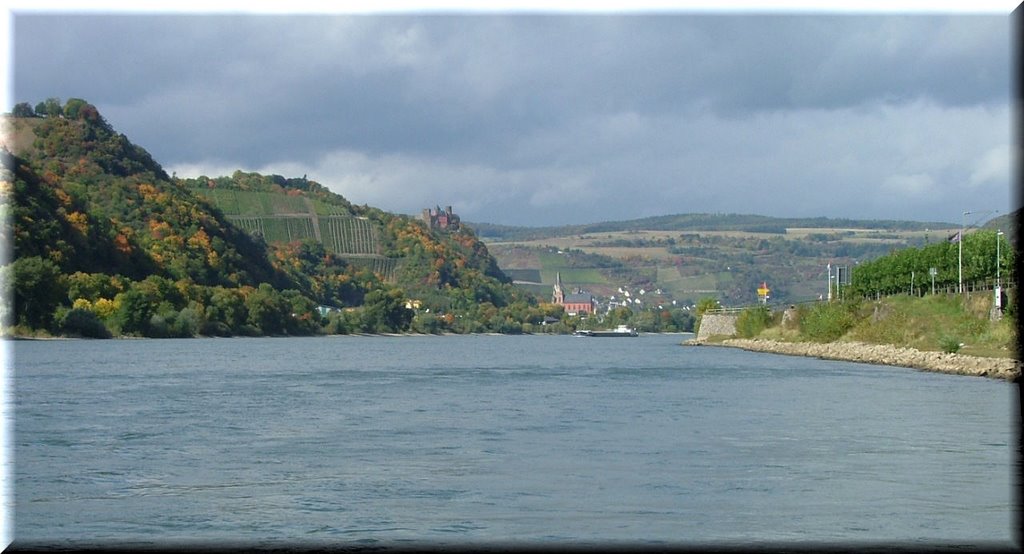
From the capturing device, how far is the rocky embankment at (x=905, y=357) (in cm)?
4897

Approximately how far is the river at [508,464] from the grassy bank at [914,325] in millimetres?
13132

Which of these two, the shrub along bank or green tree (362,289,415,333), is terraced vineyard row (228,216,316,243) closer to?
green tree (362,289,415,333)

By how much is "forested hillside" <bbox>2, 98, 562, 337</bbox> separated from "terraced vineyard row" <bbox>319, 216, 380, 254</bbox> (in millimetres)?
374

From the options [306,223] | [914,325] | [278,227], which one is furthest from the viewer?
[306,223]

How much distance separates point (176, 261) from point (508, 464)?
9685cm

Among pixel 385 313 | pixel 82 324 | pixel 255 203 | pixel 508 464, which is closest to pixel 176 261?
pixel 82 324

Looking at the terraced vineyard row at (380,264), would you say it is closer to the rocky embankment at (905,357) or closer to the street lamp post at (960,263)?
the rocky embankment at (905,357)

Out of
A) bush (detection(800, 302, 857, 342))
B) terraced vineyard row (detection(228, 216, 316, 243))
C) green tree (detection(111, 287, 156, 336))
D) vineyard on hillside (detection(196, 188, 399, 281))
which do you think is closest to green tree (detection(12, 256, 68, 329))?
green tree (detection(111, 287, 156, 336))

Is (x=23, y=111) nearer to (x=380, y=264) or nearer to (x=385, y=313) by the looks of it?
(x=385, y=313)

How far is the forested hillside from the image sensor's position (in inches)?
3580

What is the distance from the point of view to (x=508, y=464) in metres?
22.8

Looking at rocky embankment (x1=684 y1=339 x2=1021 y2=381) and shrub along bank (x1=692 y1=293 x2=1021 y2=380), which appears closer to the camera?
rocky embankment (x1=684 y1=339 x2=1021 y2=381)

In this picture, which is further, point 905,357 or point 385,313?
point 385,313

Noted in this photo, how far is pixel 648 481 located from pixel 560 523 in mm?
4117
